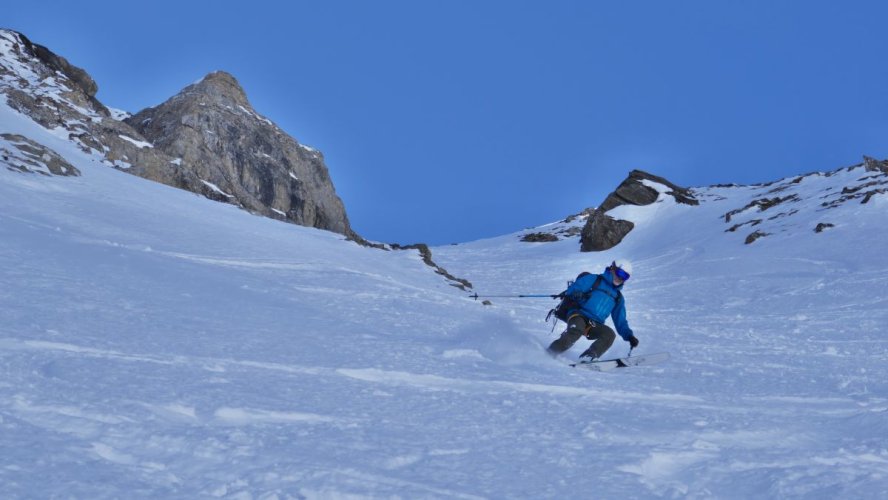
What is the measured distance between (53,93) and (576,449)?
36102mm

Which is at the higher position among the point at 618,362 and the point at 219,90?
the point at 219,90

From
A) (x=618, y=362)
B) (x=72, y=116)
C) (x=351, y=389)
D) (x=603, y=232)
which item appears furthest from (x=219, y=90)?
(x=351, y=389)

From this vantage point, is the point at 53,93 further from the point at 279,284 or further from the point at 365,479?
the point at 365,479

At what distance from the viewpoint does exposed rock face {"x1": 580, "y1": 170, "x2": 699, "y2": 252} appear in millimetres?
45719

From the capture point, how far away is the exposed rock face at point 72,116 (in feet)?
100

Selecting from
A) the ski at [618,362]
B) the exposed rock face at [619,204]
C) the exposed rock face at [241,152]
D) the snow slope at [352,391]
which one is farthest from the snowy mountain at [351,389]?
the exposed rock face at [619,204]

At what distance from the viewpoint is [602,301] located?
33.3 feet

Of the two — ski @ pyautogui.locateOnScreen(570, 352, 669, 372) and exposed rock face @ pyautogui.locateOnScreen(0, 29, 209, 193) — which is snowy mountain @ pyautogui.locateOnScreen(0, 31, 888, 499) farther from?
exposed rock face @ pyautogui.locateOnScreen(0, 29, 209, 193)

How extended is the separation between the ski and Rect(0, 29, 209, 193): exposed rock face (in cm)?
2604

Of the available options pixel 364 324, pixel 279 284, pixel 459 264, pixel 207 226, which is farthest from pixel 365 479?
pixel 459 264

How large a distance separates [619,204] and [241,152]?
25.2 m

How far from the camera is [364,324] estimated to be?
9891 mm

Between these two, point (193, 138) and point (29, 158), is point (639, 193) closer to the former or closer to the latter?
point (193, 138)

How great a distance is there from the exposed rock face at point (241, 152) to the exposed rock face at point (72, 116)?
4465 millimetres
